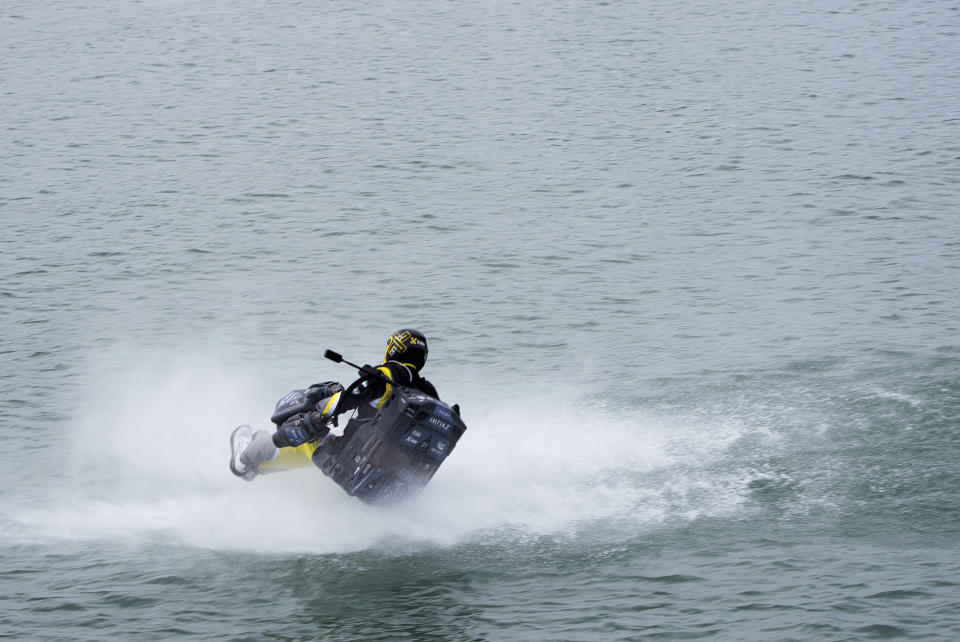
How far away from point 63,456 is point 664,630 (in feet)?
29.4

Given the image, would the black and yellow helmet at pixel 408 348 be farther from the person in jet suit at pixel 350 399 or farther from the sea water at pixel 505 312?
the sea water at pixel 505 312

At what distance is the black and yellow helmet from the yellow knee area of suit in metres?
1.42

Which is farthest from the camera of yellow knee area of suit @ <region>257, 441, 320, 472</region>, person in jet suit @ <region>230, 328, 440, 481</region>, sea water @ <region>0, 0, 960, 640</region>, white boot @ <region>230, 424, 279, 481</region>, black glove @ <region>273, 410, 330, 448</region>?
white boot @ <region>230, 424, 279, 481</region>

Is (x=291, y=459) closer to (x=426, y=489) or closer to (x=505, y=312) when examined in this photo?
(x=426, y=489)

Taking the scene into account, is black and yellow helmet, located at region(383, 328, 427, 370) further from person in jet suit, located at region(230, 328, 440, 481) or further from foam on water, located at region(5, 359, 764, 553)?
foam on water, located at region(5, 359, 764, 553)

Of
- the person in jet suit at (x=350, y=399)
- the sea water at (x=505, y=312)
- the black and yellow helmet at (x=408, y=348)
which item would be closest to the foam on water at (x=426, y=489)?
the sea water at (x=505, y=312)

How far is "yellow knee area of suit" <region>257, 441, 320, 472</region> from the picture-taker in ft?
49.6

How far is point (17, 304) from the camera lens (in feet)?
79.4

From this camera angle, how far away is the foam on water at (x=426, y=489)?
14883mm

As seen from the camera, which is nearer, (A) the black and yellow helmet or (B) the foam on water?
(A) the black and yellow helmet

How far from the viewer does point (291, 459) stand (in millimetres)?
15234

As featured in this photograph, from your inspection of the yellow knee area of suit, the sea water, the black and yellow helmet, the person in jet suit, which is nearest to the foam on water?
the sea water

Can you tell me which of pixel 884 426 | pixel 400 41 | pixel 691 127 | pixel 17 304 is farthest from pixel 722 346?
pixel 400 41

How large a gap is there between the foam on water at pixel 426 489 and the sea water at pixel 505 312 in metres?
0.06
